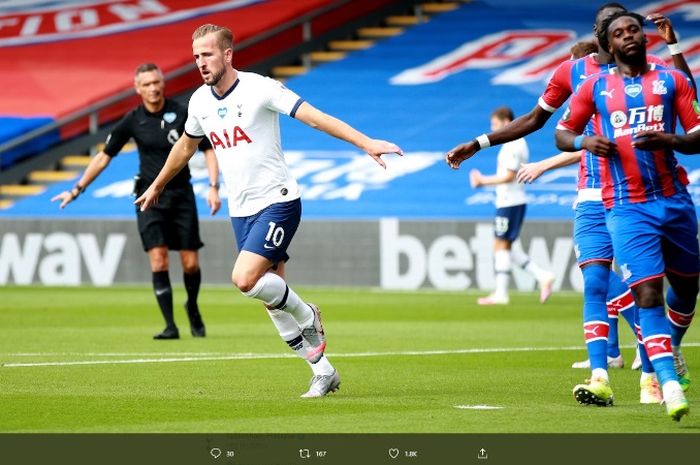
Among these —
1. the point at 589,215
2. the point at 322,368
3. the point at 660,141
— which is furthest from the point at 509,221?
the point at 660,141

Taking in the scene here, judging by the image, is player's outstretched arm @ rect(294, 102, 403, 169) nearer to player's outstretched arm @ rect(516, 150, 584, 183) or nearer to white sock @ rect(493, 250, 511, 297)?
player's outstretched arm @ rect(516, 150, 584, 183)

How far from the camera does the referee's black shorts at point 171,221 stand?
46.4ft

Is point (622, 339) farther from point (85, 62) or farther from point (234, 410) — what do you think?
point (85, 62)

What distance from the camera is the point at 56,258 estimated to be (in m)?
23.7

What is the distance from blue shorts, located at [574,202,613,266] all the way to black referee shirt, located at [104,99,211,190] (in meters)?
5.64

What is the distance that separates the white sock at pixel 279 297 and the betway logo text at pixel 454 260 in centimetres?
1207

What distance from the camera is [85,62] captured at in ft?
102

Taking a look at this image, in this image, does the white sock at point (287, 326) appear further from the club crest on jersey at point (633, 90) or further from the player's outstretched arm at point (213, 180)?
the player's outstretched arm at point (213, 180)

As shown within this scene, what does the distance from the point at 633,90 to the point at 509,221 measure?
35.8 feet

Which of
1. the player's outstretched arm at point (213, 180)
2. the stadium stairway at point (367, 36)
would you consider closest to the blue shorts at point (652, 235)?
the player's outstretched arm at point (213, 180)

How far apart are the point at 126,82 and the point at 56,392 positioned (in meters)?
20.5

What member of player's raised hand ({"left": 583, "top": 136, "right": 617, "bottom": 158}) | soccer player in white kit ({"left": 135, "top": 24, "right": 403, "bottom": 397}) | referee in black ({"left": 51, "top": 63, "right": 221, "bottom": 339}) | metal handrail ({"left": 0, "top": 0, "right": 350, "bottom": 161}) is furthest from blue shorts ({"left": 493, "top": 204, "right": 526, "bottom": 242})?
metal handrail ({"left": 0, "top": 0, "right": 350, "bottom": 161})

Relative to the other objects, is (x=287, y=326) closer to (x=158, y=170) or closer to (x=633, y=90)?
(x=633, y=90)
